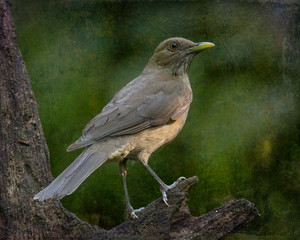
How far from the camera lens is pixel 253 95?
593cm

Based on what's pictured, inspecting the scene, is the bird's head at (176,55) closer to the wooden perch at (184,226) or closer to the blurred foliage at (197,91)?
the blurred foliage at (197,91)

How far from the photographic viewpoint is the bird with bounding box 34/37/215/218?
3.98 m

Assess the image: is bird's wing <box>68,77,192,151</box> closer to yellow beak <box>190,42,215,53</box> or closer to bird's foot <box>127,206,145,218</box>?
yellow beak <box>190,42,215,53</box>

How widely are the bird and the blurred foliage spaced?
0.93m

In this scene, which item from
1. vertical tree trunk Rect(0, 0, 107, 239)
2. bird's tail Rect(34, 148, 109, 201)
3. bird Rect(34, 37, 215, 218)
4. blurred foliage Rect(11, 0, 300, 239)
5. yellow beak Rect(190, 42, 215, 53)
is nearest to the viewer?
bird's tail Rect(34, 148, 109, 201)

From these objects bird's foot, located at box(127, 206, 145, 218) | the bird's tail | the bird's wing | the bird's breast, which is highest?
the bird's wing

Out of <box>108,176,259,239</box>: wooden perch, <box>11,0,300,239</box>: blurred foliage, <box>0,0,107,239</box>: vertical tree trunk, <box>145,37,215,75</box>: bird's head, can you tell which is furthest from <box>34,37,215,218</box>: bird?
<box>11,0,300,239</box>: blurred foliage

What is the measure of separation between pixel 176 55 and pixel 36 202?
2.16 metres

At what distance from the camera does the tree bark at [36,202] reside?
3.87 metres

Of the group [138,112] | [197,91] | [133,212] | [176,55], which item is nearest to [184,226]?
[133,212]

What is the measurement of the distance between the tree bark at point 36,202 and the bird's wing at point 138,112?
41cm

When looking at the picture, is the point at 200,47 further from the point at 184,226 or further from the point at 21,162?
the point at 21,162

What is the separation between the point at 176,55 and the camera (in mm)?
5059

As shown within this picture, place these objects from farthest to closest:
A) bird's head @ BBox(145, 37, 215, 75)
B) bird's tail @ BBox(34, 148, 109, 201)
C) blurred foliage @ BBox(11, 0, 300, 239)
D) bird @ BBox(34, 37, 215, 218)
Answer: blurred foliage @ BBox(11, 0, 300, 239)
bird's head @ BBox(145, 37, 215, 75)
bird @ BBox(34, 37, 215, 218)
bird's tail @ BBox(34, 148, 109, 201)
